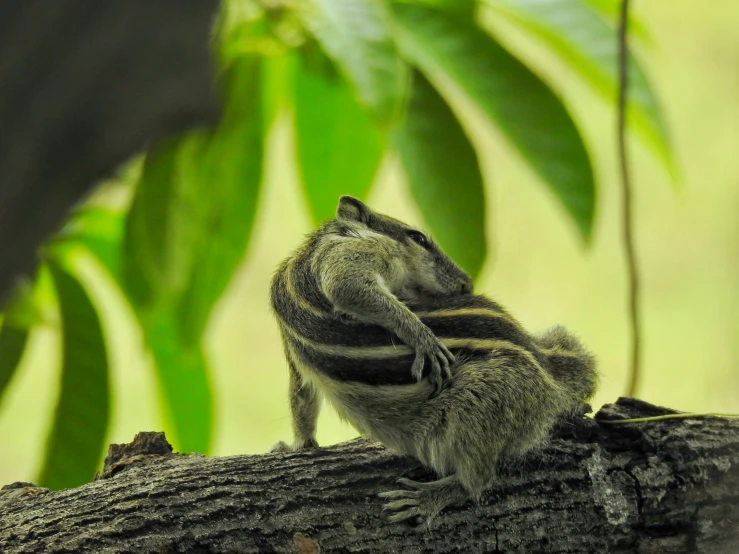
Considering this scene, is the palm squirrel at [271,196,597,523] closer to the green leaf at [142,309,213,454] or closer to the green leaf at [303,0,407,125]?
the green leaf at [303,0,407,125]

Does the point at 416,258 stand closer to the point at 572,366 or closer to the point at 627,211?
the point at 572,366

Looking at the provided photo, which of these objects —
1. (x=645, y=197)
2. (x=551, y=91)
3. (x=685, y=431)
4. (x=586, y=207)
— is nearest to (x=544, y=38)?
(x=551, y=91)

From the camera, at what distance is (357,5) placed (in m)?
2.20

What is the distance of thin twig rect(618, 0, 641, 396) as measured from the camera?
7.41 feet

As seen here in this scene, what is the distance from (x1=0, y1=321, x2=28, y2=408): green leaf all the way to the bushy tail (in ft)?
5.20

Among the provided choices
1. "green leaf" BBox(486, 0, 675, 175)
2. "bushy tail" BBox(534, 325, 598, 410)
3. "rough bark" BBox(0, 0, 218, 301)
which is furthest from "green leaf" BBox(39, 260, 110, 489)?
"rough bark" BBox(0, 0, 218, 301)

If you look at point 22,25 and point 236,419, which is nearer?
point 22,25

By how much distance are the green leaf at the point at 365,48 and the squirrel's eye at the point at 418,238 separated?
30cm

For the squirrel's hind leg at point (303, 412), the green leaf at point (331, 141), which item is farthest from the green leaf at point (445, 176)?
the squirrel's hind leg at point (303, 412)

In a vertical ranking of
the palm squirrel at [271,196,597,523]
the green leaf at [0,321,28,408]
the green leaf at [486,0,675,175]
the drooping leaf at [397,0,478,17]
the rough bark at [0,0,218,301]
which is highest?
the drooping leaf at [397,0,478,17]

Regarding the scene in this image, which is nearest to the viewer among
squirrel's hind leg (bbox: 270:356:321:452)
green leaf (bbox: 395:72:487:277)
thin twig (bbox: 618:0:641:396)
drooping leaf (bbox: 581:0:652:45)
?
squirrel's hind leg (bbox: 270:356:321:452)

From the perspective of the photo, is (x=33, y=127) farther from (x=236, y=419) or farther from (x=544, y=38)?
(x=236, y=419)

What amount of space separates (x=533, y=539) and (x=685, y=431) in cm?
38

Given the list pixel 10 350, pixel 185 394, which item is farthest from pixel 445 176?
pixel 10 350
